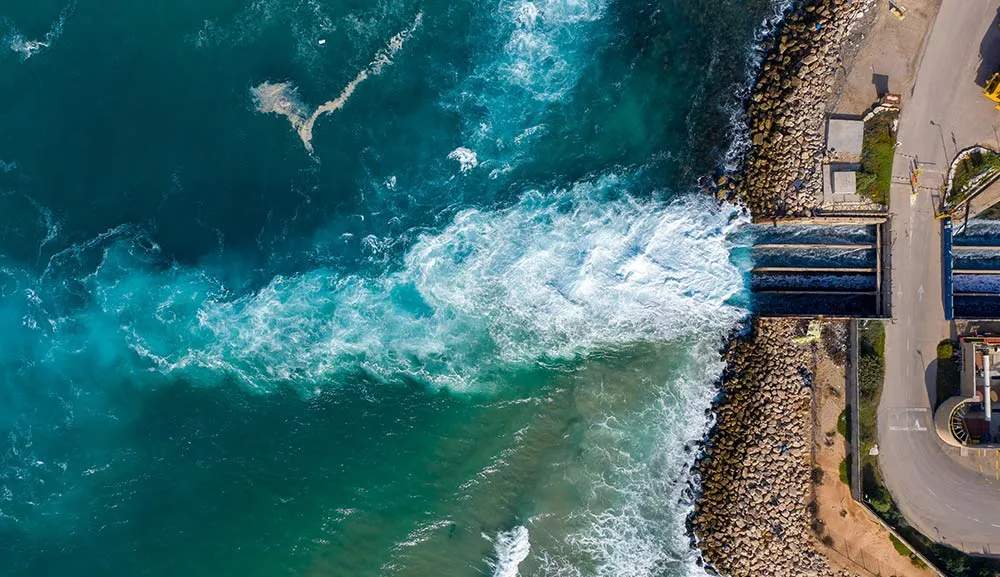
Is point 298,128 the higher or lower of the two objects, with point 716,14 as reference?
lower

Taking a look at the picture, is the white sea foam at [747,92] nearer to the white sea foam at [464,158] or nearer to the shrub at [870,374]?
the shrub at [870,374]

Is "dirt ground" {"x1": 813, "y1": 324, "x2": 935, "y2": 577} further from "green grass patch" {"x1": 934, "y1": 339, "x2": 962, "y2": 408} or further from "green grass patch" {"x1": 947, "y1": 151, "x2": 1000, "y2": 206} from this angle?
"green grass patch" {"x1": 947, "y1": 151, "x2": 1000, "y2": 206}

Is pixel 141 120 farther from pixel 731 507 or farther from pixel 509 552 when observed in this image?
pixel 731 507

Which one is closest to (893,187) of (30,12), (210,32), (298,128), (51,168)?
(298,128)

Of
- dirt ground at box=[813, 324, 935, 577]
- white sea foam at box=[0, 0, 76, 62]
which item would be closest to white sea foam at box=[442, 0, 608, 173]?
dirt ground at box=[813, 324, 935, 577]

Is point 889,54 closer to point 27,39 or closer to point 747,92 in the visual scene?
point 747,92

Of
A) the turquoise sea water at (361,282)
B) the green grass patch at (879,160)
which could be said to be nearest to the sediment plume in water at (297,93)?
the turquoise sea water at (361,282)
